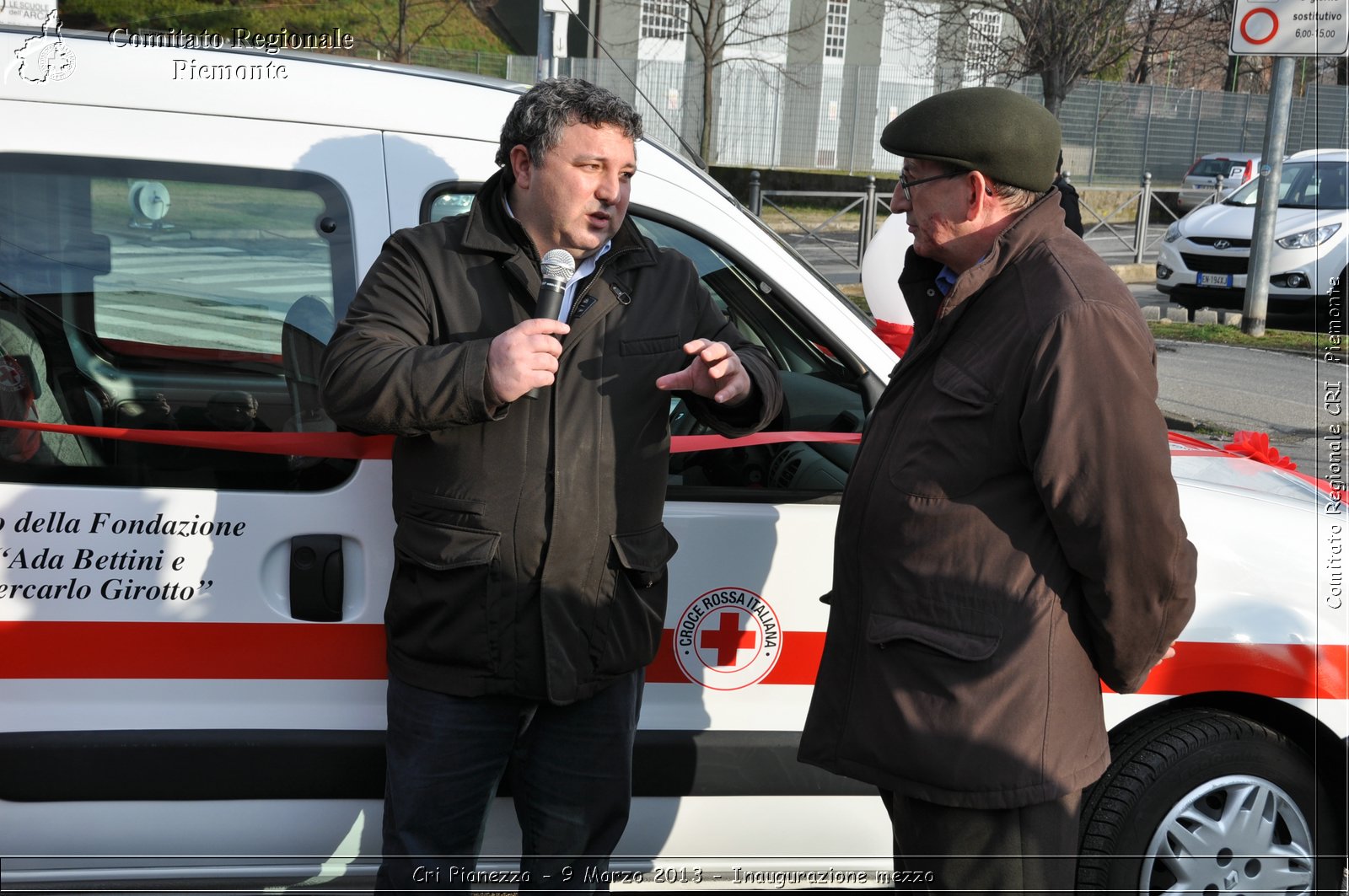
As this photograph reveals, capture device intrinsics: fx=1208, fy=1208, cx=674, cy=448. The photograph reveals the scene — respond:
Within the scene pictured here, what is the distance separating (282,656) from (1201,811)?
2.13 metres

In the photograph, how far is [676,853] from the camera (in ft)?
9.33

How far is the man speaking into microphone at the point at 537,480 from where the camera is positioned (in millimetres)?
2250

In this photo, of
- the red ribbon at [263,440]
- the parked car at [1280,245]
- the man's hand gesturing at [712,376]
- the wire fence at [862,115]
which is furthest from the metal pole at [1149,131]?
the man's hand gesturing at [712,376]

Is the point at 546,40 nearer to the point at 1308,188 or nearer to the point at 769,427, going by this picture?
the point at 769,427

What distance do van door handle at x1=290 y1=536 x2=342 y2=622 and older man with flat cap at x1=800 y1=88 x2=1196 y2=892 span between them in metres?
1.15

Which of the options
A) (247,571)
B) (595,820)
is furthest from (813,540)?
(247,571)

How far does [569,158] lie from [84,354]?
1165 millimetres

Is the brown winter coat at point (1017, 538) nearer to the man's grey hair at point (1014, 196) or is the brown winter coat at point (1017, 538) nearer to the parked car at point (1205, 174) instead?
the man's grey hair at point (1014, 196)

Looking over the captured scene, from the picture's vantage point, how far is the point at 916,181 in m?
2.14

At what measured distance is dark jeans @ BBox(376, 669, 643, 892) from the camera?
2346 millimetres

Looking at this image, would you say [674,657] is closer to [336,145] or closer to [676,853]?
[676,853]

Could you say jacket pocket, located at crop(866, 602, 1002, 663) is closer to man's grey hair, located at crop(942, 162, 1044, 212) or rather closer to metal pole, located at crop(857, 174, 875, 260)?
man's grey hair, located at crop(942, 162, 1044, 212)

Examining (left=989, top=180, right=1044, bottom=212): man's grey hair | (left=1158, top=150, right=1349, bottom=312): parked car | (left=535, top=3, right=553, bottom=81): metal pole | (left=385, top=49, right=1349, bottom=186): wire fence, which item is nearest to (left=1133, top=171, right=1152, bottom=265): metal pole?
(left=1158, top=150, right=1349, bottom=312): parked car

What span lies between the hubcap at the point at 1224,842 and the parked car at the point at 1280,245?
10.5 m
